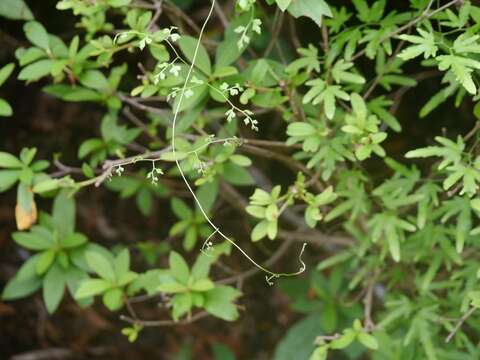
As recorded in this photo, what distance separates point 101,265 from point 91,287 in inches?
2.6

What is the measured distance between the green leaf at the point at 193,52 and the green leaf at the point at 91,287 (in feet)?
A: 1.93

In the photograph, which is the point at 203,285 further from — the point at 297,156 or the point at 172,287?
the point at 297,156

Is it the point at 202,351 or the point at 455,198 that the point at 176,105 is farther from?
the point at 202,351

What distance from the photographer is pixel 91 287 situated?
1769 millimetres

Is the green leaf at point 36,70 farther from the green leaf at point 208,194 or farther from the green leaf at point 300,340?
the green leaf at point 300,340

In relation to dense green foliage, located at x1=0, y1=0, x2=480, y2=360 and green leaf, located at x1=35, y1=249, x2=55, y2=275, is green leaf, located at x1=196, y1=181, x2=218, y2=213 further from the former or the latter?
green leaf, located at x1=35, y1=249, x2=55, y2=275

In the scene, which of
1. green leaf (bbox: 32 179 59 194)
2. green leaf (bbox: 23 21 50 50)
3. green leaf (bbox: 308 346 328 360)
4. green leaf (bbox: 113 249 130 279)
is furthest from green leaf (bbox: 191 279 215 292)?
green leaf (bbox: 23 21 50 50)

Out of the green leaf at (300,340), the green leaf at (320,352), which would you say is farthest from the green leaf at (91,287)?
the green leaf at (300,340)

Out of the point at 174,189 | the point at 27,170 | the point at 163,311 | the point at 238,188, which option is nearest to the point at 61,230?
the point at 27,170

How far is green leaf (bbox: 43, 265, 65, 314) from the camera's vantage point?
1861 millimetres

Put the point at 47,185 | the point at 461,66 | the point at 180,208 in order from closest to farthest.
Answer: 1. the point at 461,66
2. the point at 47,185
3. the point at 180,208

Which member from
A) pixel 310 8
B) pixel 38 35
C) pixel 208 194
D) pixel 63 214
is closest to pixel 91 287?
pixel 63 214

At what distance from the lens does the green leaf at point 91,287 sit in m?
1.76

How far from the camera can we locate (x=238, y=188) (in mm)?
2684
